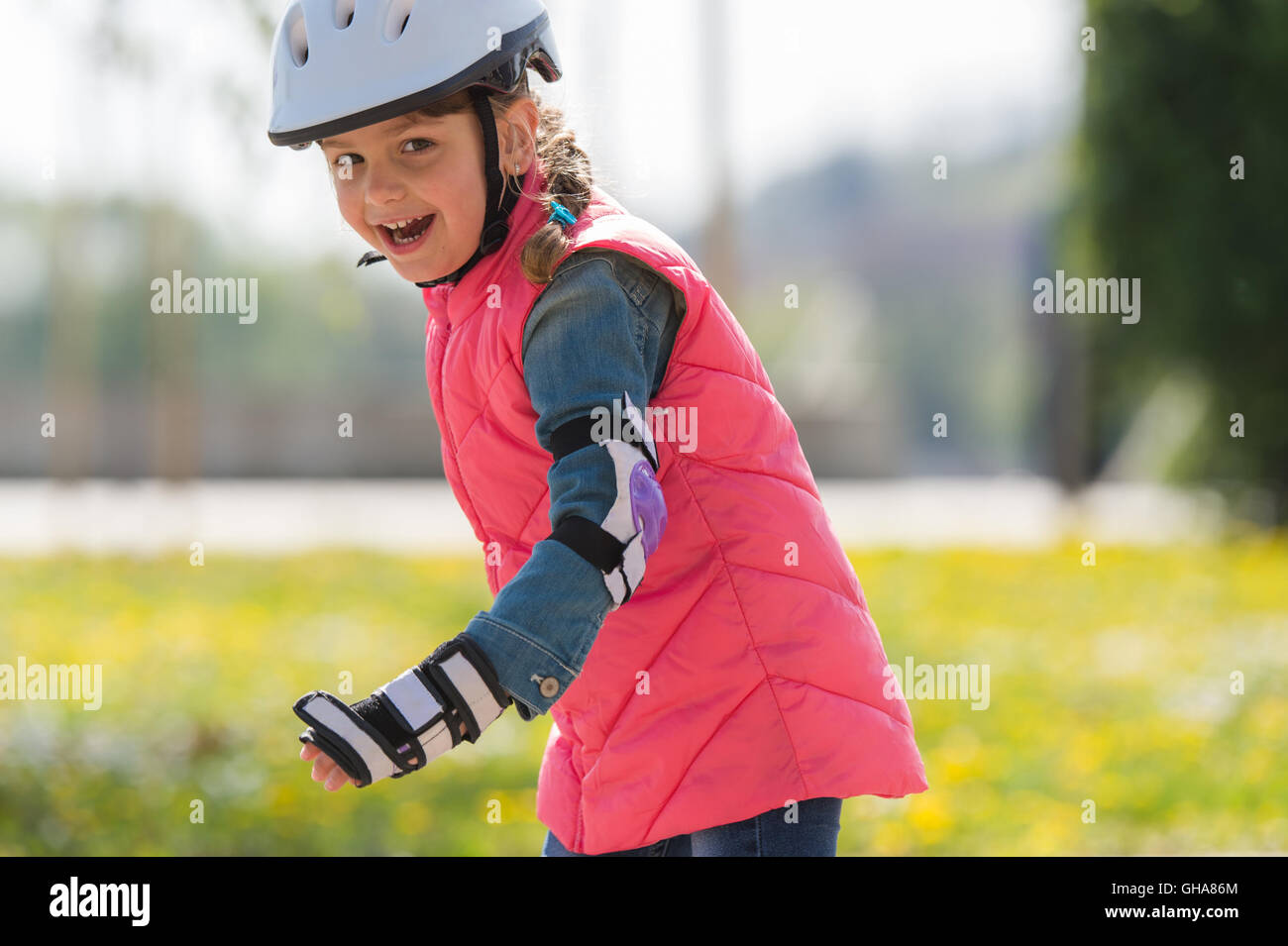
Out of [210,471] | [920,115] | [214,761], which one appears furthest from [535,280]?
[920,115]

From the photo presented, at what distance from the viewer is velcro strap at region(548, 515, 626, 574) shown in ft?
5.36

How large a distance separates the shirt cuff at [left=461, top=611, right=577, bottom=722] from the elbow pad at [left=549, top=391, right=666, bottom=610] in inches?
4.7

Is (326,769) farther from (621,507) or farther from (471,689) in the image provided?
(621,507)

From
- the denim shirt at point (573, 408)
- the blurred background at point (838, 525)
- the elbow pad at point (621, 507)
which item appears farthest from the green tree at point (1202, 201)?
the elbow pad at point (621, 507)

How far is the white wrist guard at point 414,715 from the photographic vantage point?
5.00ft

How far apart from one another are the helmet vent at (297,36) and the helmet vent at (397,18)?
6.7 inches

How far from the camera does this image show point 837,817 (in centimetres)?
204

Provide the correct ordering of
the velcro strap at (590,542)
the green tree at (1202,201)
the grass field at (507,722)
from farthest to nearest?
the green tree at (1202,201), the grass field at (507,722), the velcro strap at (590,542)

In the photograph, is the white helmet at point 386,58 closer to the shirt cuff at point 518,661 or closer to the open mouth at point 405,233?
the open mouth at point 405,233

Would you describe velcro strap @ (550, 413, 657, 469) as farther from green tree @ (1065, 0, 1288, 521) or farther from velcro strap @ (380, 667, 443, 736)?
green tree @ (1065, 0, 1288, 521)

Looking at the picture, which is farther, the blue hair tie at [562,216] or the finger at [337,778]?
the blue hair tie at [562,216]

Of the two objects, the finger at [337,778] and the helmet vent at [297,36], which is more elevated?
the helmet vent at [297,36]

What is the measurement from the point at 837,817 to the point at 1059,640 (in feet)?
20.1

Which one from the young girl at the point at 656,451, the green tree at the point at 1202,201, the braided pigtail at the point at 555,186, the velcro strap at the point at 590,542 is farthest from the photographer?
the green tree at the point at 1202,201
